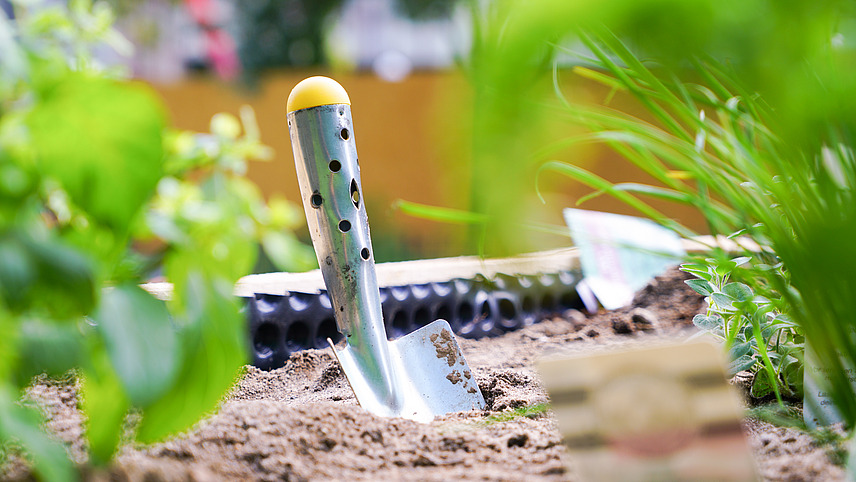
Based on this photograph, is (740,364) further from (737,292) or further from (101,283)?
(101,283)

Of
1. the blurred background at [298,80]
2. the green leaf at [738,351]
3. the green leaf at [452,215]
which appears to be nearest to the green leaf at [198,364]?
the green leaf at [452,215]

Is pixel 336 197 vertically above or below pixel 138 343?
above

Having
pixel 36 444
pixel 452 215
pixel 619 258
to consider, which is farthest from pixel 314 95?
pixel 619 258

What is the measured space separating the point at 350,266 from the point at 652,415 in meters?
0.38

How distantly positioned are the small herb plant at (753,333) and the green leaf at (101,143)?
1.37 ft

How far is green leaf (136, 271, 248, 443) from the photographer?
0.85ft

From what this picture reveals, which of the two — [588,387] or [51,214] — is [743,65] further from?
[51,214]

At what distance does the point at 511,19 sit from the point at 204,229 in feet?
0.76

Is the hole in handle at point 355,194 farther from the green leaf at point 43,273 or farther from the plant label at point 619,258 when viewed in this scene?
the plant label at point 619,258

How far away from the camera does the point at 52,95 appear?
243 millimetres

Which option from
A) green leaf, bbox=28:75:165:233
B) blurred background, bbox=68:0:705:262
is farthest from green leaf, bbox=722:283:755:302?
blurred background, bbox=68:0:705:262

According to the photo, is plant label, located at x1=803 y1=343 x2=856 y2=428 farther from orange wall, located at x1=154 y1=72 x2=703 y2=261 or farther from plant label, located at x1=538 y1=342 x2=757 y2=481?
orange wall, located at x1=154 y1=72 x2=703 y2=261

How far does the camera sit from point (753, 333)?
514mm

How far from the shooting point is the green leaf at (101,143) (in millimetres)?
233
